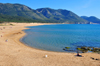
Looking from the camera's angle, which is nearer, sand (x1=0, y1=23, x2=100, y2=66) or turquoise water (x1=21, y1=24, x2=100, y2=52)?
sand (x1=0, y1=23, x2=100, y2=66)

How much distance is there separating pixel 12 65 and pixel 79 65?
9.84 m

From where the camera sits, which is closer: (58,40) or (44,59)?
(44,59)

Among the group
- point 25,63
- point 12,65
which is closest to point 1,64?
point 12,65

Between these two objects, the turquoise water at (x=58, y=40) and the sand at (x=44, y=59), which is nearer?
the sand at (x=44, y=59)

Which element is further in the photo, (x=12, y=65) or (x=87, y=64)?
(x=87, y=64)

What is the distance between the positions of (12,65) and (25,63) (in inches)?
71.7

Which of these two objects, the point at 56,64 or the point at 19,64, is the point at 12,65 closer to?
the point at 19,64

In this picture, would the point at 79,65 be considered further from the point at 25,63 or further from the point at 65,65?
the point at 25,63

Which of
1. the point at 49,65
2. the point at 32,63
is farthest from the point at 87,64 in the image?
the point at 32,63

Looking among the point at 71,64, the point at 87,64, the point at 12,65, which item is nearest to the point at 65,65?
the point at 71,64

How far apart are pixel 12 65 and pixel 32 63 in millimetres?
2837

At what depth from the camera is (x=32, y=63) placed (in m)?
13.6

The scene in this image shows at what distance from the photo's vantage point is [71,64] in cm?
1352

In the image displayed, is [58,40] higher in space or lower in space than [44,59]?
higher
